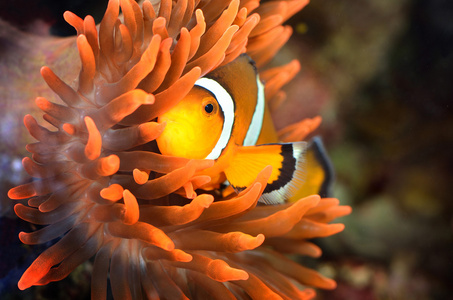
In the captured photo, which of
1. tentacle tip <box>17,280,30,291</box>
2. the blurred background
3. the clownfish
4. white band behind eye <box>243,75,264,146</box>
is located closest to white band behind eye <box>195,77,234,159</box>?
the clownfish

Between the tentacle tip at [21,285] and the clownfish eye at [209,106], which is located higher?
the clownfish eye at [209,106]

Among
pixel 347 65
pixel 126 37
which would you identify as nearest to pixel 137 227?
pixel 126 37

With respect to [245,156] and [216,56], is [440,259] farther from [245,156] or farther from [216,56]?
[216,56]

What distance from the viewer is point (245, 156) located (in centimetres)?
94

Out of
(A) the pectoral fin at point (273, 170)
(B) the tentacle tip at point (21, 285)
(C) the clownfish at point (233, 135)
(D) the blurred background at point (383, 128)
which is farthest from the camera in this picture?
(D) the blurred background at point (383, 128)

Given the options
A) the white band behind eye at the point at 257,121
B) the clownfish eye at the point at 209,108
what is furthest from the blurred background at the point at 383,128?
the clownfish eye at the point at 209,108

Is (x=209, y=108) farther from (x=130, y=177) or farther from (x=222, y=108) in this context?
(x=130, y=177)

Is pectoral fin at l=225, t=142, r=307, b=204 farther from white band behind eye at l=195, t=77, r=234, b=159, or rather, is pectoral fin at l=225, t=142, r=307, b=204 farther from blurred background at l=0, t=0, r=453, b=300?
blurred background at l=0, t=0, r=453, b=300

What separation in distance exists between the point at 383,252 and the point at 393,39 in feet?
2.76

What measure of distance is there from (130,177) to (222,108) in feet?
0.82

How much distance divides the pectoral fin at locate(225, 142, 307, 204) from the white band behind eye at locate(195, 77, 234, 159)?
55 millimetres

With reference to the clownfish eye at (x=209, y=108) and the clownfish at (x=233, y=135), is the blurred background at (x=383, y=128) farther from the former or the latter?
the clownfish eye at (x=209, y=108)

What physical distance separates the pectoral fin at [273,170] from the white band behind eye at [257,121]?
0.30 feet

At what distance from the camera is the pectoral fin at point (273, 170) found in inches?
36.4
